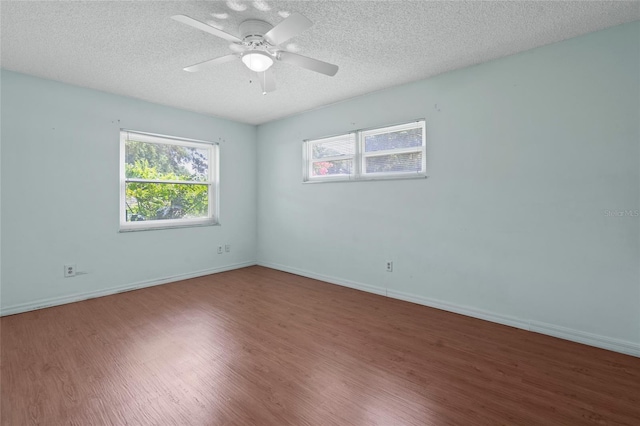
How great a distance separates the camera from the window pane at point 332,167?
400cm

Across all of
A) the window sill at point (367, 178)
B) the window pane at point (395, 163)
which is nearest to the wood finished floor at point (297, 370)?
the window sill at point (367, 178)

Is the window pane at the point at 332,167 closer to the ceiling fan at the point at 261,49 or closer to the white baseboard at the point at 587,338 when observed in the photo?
the ceiling fan at the point at 261,49

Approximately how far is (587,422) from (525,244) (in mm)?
1448

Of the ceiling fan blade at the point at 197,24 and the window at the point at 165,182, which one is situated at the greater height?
the ceiling fan blade at the point at 197,24

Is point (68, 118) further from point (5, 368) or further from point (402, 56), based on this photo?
point (402, 56)

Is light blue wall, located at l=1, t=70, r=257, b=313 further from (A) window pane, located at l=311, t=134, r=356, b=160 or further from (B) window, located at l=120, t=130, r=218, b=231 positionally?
(A) window pane, located at l=311, t=134, r=356, b=160

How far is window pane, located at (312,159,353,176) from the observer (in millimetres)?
3999

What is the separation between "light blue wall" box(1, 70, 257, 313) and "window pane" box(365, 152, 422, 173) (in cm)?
267

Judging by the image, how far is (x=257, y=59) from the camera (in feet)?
7.18

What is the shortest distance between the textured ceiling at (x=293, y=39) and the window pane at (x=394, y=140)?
578 millimetres

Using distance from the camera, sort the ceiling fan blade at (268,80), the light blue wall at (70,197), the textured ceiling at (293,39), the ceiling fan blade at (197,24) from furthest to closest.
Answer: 1. the light blue wall at (70,197)
2. the ceiling fan blade at (268,80)
3. the textured ceiling at (293,39)
4. the ceiling fan blade at (197,24)

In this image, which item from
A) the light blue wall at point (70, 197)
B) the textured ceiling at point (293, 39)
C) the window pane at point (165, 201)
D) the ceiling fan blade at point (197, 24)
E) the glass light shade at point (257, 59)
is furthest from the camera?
the window pane at point (165, 201)

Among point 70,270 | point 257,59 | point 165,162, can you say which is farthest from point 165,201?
point 257,59

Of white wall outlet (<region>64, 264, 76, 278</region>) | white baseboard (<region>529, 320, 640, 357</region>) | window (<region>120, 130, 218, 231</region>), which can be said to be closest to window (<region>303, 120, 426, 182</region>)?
window (<region>120, 130, 218, 231</region>)
